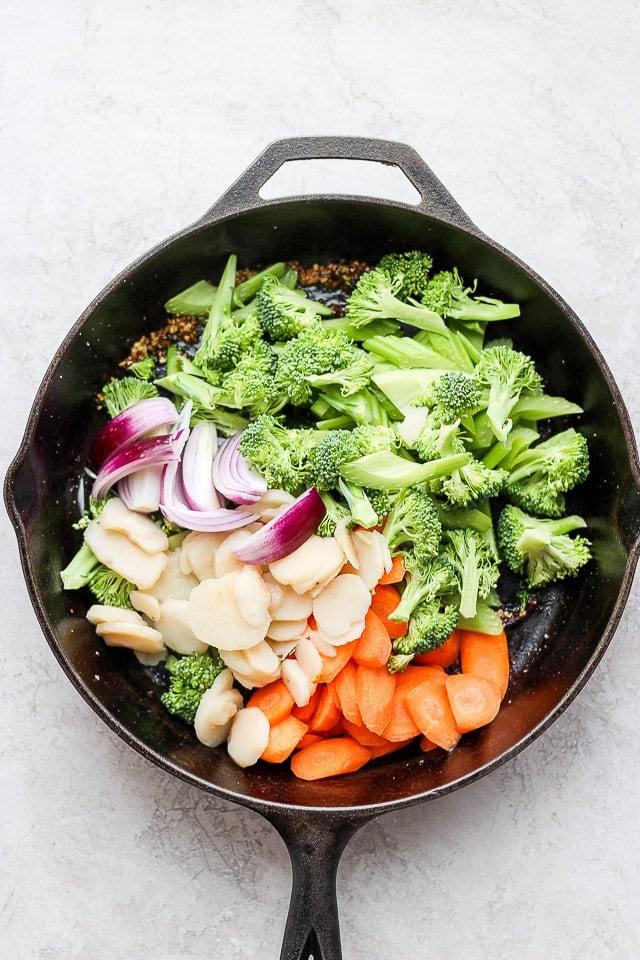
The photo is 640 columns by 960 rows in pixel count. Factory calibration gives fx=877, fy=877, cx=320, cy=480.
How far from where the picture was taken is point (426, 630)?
223cm

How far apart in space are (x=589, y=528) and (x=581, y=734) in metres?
0.59

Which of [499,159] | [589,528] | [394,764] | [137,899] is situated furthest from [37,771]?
[499,159]

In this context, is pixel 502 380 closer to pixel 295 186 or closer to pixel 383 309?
pixel 383 309

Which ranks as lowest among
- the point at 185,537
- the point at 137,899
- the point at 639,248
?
the point at 137,899

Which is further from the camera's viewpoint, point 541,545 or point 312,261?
point 312,261

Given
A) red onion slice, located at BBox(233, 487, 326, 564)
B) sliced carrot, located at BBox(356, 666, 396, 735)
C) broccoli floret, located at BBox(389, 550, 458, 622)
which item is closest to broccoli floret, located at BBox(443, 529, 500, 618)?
broccoli floret, located at BBox(389, 550, 458, 622)

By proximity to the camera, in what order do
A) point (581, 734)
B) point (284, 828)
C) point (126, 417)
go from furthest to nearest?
point (581, 734) → point (126, 417) → point (284, 828)

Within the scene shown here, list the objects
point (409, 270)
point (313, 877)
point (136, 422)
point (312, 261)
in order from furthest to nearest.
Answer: point (312, 261) → point (409, 270) → point (136, 422) → point (313, 877)

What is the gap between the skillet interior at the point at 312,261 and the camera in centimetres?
227

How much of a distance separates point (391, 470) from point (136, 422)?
2.28 feet

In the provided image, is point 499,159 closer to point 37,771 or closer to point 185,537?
point 185,537

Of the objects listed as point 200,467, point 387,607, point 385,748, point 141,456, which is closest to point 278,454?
point 200,467

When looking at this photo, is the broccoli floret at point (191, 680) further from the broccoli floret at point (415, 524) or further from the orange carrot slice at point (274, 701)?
the broccoli floret at point (415, 524)

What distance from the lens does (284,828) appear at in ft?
7.04
